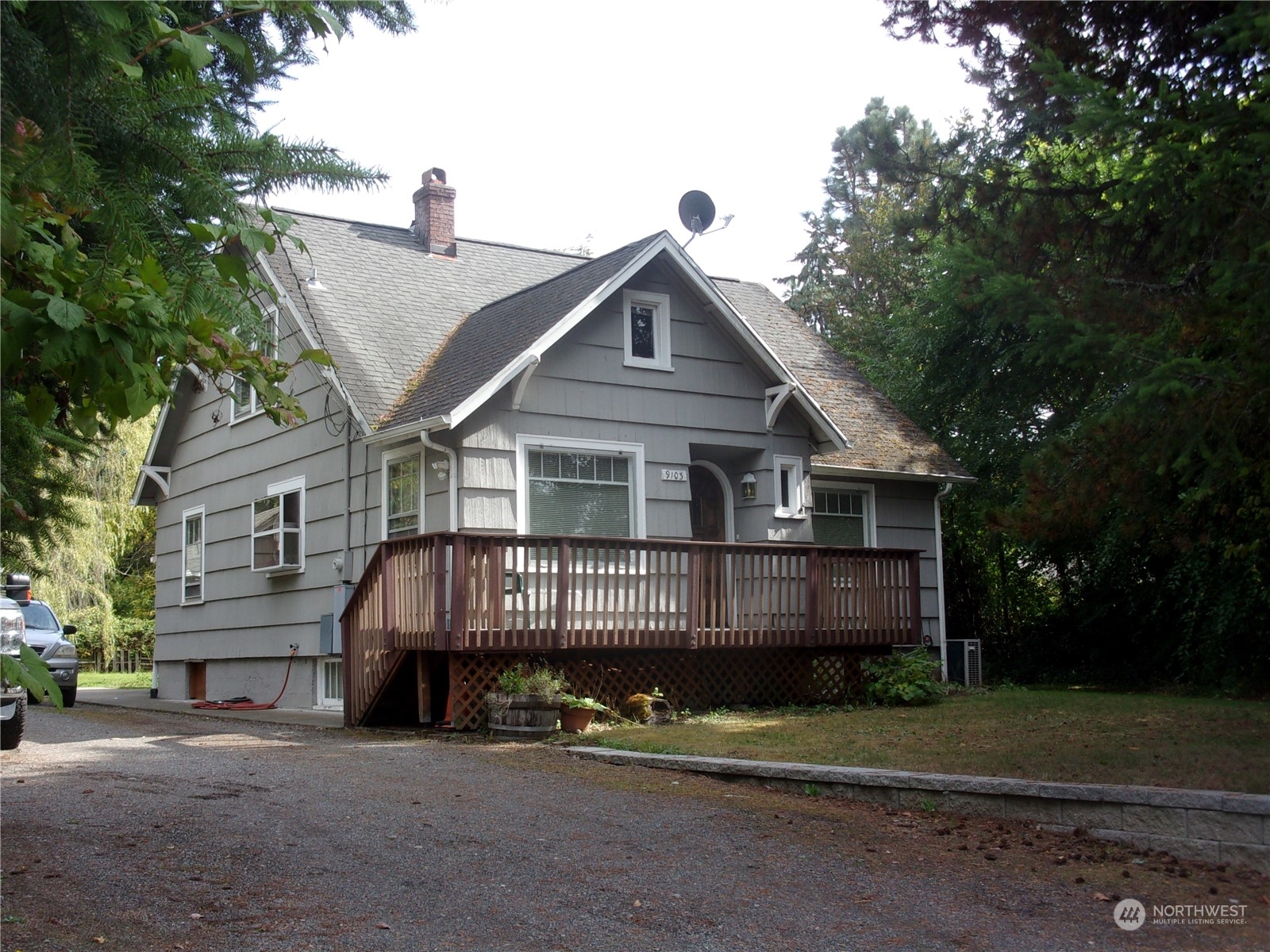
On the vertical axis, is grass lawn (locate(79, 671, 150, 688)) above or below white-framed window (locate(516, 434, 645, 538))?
below

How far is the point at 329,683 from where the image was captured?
15.7 m

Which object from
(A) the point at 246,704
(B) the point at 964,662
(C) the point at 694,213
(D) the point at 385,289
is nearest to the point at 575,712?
(A) the point at 246,704

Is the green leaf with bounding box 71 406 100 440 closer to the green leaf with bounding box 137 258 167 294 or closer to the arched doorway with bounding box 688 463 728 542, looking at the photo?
the green leaf with bounding box 137 258 167 294

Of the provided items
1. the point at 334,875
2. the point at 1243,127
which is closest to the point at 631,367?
the point at 1243,127

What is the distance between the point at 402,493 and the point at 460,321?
3580 millimetres

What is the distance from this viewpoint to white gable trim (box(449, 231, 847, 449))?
1265 centimetres

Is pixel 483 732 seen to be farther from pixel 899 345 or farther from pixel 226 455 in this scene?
pixel 899 345

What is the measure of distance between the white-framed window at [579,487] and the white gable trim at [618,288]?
37.1 inches

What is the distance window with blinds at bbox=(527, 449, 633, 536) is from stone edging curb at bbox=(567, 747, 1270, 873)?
5826 mm

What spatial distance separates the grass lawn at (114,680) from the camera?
25.9 meters

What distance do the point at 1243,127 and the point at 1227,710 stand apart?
685 centimetres

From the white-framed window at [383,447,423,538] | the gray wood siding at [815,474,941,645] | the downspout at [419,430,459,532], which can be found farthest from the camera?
the gray wood siding at [815,474,941,645]

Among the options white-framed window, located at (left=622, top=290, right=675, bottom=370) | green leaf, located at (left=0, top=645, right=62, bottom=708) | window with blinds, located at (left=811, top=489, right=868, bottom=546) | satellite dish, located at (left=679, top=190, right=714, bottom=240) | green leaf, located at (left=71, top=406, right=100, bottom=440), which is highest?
satellite dish, located at (left=679, top=190, right=714, bottom=240)

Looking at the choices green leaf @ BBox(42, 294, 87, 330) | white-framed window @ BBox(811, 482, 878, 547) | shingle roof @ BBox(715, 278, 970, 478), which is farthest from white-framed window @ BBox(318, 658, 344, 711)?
green leaf @ BBox(42, 294, 87, 330)
